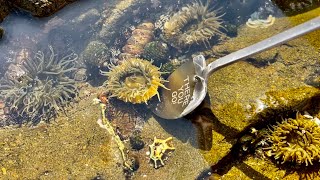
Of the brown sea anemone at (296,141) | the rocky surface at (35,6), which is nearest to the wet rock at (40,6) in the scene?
the rocky surface at (35,6)

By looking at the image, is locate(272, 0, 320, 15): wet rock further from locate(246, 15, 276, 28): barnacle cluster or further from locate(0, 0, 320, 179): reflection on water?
locate(246, 15, 276, 28): barnacle cluster

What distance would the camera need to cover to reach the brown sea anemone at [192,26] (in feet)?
17.0

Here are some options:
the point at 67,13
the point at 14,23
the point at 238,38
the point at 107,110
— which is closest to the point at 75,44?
the point at 67,13

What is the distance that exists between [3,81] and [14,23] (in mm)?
1011

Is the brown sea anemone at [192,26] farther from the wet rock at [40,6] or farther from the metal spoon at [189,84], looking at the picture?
the wet rock at [40,6]

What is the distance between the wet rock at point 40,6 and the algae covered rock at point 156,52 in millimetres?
1567

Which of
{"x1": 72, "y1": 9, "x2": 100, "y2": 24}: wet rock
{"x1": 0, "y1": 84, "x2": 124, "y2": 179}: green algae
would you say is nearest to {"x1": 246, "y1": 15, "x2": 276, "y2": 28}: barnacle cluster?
{"x1": 72, "y1": 9, "x2": 100, "y2": 24}: wet rock

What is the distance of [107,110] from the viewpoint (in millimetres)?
4680

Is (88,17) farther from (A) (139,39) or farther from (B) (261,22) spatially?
(B) (261,22)

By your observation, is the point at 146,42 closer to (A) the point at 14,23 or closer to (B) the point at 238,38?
(B) the point at 238,38

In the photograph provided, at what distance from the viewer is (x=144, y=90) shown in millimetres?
4574

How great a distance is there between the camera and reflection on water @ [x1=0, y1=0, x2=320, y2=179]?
4074mm

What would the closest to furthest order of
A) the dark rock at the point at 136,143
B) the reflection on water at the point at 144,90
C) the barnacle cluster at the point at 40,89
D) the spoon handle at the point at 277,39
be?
1. the spoon handle at the point at 277,39
2. the reflection on water at the point at 144,90
3. the dark rock at the point at 136,143
4. the barnacle cluster at the point at 40,89

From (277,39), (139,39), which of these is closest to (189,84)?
(277,39)
